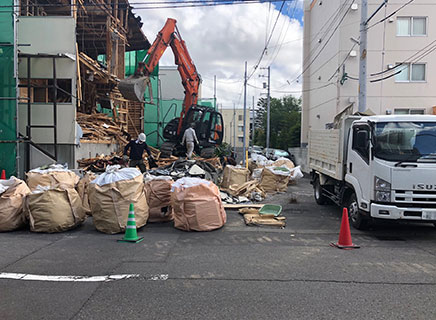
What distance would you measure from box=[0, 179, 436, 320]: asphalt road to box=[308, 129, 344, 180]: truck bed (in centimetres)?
176

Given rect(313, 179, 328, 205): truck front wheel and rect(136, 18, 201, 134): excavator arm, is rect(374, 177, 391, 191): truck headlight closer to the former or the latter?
rect(313, 179, 328, 205): truck front wheel

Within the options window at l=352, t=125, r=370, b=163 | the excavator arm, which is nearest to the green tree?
the excavator arm

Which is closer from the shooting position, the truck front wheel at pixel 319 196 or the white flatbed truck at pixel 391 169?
the white flatbed truck at pixel 391 169

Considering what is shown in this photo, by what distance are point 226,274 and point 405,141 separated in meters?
4.40

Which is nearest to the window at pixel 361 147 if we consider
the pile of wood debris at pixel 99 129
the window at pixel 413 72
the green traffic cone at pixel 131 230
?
the green traffic cone at pixel 131 230

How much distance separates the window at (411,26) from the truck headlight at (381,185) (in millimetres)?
19154

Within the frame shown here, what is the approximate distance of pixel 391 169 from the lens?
21.4 feet

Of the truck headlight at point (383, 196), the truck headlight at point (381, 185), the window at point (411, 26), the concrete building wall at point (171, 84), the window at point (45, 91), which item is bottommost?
the truck headlight at point (383, 196)

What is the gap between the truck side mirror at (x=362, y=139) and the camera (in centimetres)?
718

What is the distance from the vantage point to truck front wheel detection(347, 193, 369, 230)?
24.3 ft

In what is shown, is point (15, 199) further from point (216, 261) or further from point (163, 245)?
point (216, 261)

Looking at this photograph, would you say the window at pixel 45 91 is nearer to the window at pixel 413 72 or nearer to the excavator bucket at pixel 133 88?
the excavator bucket at pixel 133 88

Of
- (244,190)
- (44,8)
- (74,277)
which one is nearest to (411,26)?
(244,190)

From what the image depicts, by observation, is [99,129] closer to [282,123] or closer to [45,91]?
[45,91]
